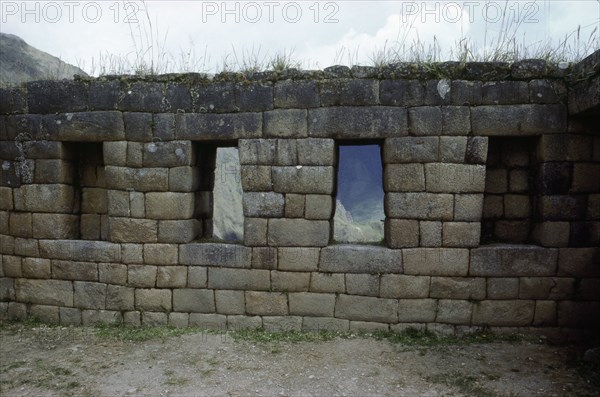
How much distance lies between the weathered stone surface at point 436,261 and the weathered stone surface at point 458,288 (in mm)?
99

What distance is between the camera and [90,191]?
22.0ft

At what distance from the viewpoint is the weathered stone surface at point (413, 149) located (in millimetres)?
5621

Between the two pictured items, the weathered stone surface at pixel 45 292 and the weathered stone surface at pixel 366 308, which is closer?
the weathered stone surface at pixel 366 308

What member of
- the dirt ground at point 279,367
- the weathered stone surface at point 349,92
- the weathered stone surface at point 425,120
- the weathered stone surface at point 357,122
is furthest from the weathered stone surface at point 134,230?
the weathered stone surface at point 425,120

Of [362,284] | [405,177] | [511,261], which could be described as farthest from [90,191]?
[511,261]

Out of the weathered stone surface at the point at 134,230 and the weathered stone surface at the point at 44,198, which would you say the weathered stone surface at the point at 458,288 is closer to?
the weathered stone surface at the point at 134,230

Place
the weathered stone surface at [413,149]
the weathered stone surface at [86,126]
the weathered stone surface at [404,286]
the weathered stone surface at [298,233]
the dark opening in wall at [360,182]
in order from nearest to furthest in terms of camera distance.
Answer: the weathered stone surface at [413,149]
the weathered stone surface at [404,286]
the weathered stone surface at [298,233]
the weathered stone surface at [86,126]
the dark opening in wall at [360,182]

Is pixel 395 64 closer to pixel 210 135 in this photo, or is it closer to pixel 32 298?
pixel 210 135

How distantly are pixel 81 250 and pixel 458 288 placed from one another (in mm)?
5637

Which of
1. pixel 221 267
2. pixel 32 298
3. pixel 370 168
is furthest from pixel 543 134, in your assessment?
pixel 370 168

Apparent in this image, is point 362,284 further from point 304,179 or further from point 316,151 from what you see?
point 316,151

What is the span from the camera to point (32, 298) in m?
6.54

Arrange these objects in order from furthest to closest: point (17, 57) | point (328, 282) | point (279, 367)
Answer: point (17, 57)
point (328, 282)
point (279, 367)

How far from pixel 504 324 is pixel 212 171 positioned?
4.97m
